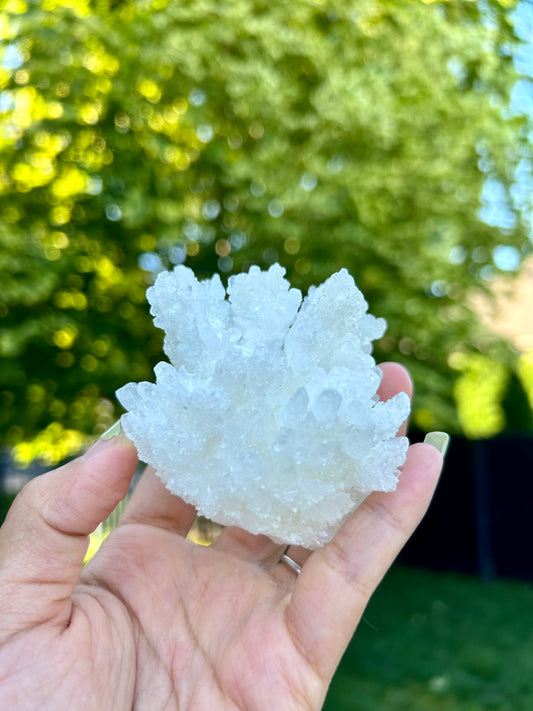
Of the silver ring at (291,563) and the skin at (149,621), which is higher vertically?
the skin at (149,621)

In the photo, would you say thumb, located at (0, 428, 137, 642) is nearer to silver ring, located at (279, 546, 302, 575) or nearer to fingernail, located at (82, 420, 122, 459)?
fingernail, located at (82, 420, 122, 459)

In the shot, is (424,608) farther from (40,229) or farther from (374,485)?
(374,485)

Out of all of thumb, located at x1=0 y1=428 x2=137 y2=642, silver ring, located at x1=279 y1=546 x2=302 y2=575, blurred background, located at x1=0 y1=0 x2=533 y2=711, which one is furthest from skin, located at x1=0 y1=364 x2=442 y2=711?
blurred background, located at x1=0 y1=0 x2=533 y2=711

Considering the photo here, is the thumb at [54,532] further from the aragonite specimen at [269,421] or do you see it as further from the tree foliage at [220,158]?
the tree foliage at [220,158]

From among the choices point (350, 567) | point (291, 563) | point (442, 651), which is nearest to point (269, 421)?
point (350, 567)

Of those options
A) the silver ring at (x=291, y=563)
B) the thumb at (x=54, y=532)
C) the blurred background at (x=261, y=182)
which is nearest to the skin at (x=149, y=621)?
the thumb at (x=54, y=532)

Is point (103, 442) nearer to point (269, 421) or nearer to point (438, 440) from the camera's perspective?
point (269, 421)
